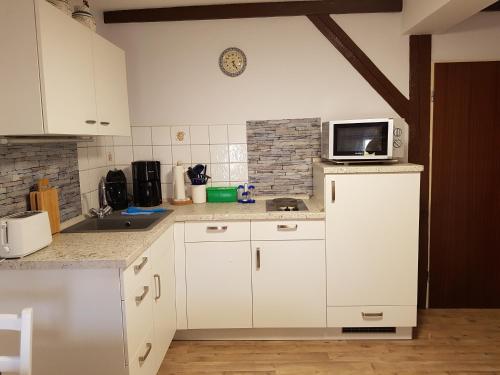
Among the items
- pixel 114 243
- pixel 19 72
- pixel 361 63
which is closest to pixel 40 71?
pixel 19 72

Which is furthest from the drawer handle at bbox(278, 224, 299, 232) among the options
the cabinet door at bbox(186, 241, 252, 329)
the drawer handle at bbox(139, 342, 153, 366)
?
the drawer handle at bbox(139, 342, 153, 366)

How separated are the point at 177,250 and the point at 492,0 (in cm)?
229

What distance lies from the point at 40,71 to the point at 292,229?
1.62 m

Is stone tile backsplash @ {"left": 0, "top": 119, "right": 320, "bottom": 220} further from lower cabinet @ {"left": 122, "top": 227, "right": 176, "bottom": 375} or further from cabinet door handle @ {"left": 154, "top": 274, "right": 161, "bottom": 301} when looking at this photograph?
cabinet door handle @ {"left": 154, "top": 274, "right": 161, "bottom": 301}

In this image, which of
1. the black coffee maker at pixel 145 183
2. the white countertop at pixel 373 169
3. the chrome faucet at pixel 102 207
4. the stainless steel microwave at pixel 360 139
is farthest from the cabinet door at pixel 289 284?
the chrome faucet at pixel 102 207

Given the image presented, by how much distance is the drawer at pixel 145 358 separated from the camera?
179 cm

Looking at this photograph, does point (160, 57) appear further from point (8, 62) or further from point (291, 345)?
point (291, 345)

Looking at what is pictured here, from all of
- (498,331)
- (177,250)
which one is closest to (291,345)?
(177,250)

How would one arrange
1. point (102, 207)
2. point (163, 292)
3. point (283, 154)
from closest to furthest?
point (163, 292), point (102, 207), point (283, 154)

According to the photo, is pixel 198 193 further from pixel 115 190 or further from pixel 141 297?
pixel 141 297

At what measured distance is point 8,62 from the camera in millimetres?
1654

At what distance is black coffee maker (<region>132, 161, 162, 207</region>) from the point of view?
2.90 meters

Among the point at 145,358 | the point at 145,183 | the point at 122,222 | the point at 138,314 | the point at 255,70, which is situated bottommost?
the point at 145,358

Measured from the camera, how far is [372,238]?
100 inches
